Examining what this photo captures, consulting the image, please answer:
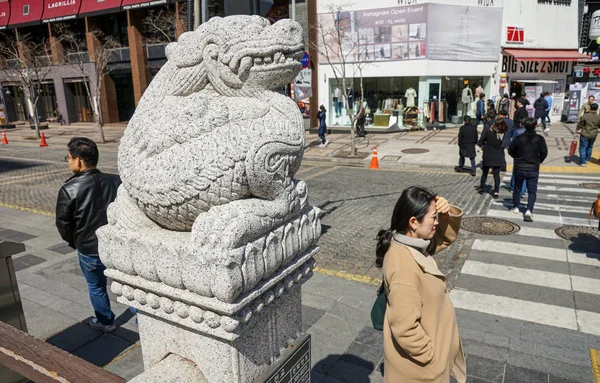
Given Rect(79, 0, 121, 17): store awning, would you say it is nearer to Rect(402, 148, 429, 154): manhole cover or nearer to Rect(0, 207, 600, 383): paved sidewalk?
Rect(402, 148, 429, 154): manhole cover

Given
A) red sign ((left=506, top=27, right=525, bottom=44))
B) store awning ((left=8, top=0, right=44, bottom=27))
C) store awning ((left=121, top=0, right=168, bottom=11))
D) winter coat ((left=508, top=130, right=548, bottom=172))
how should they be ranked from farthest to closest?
1. store awning ((left=8, top=0, right=44, bottom=27))
2. store awning ((left=121, top=0, right=168, bottom=11))
3. red sign ((left=506, top=27, right=525, bottom=44))
4. winter coat ((left=508, top=130, right=548, bottom=172))

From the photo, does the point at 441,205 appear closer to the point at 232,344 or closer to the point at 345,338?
the point at 232,344

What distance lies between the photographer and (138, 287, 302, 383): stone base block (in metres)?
2.14

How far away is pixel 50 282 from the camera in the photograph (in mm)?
6250

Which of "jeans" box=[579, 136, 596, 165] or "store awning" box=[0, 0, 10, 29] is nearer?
"jeans" box=[579, 136, 596, 165]

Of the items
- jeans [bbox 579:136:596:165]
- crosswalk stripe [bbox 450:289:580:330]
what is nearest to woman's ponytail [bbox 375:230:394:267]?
crosswalk stripe [bbox 450:289:580:330]

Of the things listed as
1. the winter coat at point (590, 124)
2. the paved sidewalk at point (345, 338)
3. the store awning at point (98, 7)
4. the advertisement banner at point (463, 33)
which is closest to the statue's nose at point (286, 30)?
the paved sidewalk at point (345, 338)

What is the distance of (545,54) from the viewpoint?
2244 centimetres

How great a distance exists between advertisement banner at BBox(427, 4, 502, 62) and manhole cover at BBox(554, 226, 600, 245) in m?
14.4

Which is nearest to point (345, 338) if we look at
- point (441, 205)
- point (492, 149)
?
point (441, 205)

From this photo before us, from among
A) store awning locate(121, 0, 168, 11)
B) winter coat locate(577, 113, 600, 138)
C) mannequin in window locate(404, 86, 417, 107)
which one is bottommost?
winter coat locate(577, 113, 600, 138)

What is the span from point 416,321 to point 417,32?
20.3m

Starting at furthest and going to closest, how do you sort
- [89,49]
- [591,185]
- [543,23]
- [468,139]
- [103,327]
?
[89,49] < [543,23] < [468,139] < [591,185] < [103,327]

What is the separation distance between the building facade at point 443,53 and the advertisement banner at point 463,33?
0.05m
